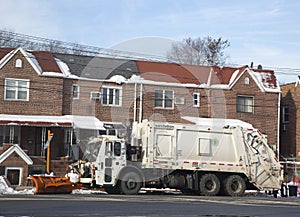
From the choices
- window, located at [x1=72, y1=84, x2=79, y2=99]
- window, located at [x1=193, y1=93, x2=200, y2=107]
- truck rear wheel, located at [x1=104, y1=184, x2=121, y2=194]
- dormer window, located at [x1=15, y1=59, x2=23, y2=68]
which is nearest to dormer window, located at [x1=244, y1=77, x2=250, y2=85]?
window, located at [x1=193, y1=93, x2=200, y2=107]

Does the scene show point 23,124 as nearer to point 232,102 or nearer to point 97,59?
point 97,59

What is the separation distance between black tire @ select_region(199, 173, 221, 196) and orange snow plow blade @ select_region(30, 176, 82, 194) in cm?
605

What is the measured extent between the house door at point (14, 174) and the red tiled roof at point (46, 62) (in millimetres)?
7790

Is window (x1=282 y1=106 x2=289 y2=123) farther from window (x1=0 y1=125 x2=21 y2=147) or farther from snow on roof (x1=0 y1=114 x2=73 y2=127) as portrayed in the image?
window (x1=0 y1=125 x2=21 y2=147)

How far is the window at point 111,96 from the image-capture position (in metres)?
40.7

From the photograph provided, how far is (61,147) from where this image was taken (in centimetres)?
3834

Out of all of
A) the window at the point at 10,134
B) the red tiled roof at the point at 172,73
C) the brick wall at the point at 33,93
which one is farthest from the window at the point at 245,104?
the window at the point at 10,134

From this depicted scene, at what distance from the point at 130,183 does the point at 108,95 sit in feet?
51.7

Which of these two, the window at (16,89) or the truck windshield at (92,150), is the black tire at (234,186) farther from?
the window at (16,89)

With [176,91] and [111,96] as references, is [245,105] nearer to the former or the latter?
[176,91]

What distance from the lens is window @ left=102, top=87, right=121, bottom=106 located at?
133 feet

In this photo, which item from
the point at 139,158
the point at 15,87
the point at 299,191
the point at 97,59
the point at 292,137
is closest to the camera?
the point at 139,158

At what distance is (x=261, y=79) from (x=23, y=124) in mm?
19661

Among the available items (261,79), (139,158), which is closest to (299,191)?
(139,158)
